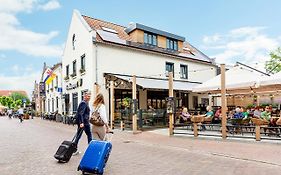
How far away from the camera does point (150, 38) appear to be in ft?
70.7

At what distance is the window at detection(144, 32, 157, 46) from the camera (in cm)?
2119

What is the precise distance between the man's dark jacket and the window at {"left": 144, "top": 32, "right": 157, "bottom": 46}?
14641 millimetres

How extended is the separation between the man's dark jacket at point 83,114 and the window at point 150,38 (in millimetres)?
14641

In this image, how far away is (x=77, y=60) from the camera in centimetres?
2089

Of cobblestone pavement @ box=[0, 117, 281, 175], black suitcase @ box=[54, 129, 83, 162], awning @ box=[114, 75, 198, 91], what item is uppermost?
awning @ box=[114, 75, 198, 91]

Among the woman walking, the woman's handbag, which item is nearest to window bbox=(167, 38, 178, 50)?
the woman walking

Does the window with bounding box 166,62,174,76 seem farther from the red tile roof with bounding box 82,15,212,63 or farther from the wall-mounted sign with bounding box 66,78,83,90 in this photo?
the wall-mounted sign with bounding box 66,78,83,90

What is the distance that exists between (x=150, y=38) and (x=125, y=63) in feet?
12.8

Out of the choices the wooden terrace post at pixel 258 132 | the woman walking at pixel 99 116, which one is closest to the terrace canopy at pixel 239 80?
the wooden terrace post at pixel 258 132

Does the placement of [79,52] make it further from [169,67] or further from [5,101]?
[5,101]

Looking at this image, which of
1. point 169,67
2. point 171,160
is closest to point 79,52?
point 169,67

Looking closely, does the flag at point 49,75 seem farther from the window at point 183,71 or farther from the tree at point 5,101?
the tree at point 5,101

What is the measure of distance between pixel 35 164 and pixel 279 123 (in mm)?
7921

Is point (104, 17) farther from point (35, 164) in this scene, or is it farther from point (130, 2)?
point (35, 164)
